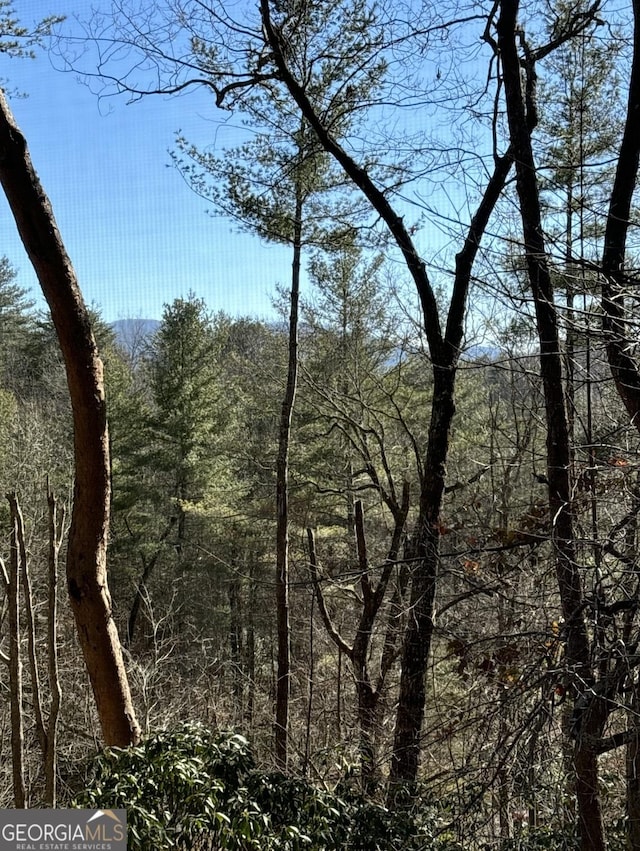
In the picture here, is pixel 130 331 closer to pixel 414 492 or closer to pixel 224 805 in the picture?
pixel 414 492

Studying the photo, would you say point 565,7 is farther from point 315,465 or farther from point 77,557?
point 315,465

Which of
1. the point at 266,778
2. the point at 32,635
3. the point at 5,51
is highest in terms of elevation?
the point at 5,51

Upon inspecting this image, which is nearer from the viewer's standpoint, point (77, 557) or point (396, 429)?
point (77, 557)

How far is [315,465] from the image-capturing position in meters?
11.4

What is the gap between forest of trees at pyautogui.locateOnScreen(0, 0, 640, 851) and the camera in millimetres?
3064

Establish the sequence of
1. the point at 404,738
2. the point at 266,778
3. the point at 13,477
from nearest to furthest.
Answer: the point at 266,778, the point at 404,738, the point at 13,477

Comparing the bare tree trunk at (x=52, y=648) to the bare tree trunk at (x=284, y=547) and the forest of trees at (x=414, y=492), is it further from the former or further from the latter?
the bare tree trunk at (x=284, y=547)

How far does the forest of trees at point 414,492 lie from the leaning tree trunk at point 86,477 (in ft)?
0.04

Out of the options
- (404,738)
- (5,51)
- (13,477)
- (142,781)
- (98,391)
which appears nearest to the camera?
(142,781)

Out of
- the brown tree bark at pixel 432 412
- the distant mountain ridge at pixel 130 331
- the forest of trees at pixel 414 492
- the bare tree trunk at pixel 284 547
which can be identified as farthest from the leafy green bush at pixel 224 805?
the distant mountain ridge at pixel 130 331

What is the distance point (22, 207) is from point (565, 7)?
4.10 meters

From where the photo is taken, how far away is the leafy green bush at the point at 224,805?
2672 mm

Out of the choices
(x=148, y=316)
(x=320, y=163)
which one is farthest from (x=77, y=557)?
(x=148, y=316)

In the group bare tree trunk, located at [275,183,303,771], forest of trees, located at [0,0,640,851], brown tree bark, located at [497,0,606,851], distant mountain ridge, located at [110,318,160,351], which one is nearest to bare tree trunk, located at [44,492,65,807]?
forest of trees, located at [0,0,640,851]
